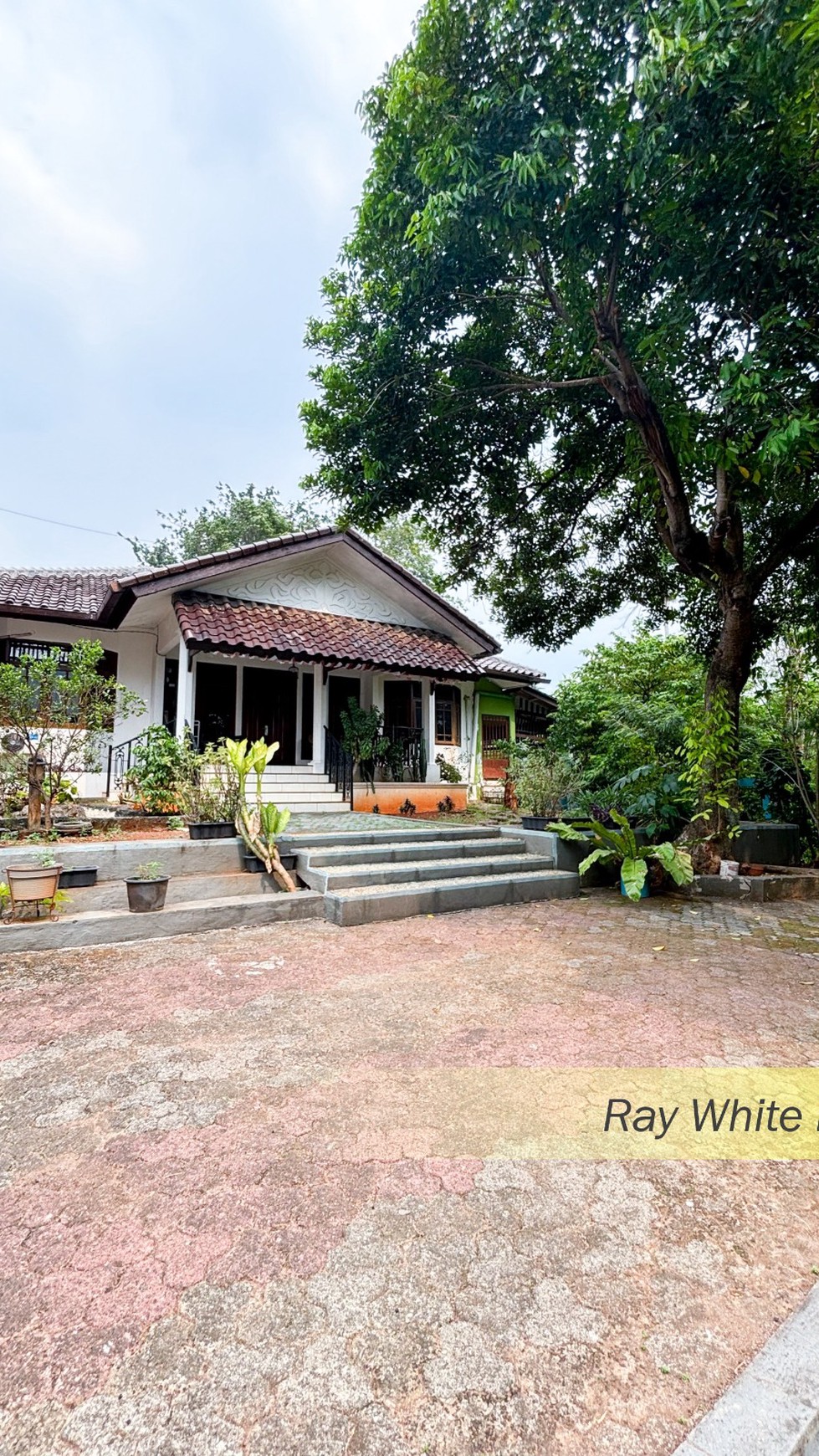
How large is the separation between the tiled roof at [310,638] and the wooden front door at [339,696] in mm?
1475

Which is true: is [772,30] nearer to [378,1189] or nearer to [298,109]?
[298,109]

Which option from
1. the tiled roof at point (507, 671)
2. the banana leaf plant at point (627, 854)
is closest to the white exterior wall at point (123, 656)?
the banana leaf plant at point (627, 854)

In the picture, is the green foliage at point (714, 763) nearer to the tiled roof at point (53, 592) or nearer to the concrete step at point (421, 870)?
the concrete step at point (421, 870)

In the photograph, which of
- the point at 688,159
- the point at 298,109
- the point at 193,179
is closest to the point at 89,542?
the point at 193,179

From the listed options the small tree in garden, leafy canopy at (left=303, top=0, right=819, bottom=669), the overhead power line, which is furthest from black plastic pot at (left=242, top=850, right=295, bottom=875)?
the overhead power line

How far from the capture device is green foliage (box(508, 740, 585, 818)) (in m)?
9.12

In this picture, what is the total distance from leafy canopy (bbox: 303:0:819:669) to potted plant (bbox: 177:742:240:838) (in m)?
3.96

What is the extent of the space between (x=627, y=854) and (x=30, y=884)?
6004mm

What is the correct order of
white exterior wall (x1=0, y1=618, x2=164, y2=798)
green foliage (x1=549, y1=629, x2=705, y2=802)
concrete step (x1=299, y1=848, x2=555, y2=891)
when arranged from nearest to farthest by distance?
concrete step (x1=299, y1=848, x2=555, y2=891)
green foliage (x1=549, y1=629, x2=705, y2=802)
white exterior wall (x1=0, y1=618, x2=164, y2=798)

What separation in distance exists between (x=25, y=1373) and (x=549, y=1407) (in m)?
1.20

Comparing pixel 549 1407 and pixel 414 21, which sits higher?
pixel 414 21

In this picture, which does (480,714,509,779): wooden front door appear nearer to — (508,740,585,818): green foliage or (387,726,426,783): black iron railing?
(387,726,426,783): black iron railing

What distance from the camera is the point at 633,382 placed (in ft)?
21.6

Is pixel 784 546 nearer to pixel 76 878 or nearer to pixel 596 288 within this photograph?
pixel 596 288
